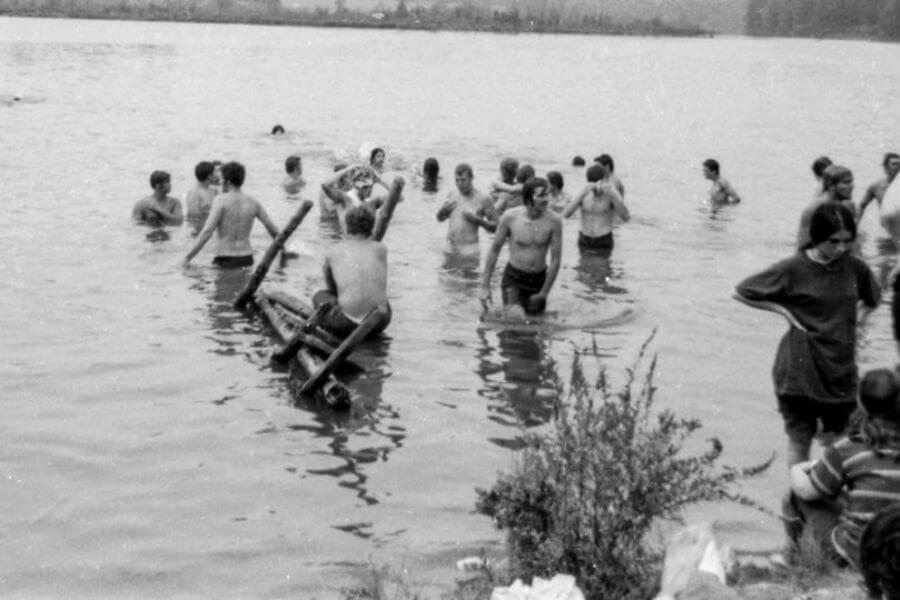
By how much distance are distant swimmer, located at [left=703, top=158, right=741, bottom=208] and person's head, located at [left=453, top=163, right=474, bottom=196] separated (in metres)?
6.87

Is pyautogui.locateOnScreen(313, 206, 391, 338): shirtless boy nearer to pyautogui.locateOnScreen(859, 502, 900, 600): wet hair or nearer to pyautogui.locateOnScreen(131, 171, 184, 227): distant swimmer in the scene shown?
pyautogui.locateOnScreen(131, 171, 184, 227): distant swimmer

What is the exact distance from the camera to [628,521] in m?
6.01

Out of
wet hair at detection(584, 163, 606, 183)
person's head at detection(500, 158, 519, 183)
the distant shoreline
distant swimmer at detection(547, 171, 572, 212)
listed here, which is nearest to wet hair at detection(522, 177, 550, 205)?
wet hair at detection(584, 163, 606, 183)

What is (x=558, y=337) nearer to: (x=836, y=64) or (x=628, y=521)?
(x=628, y=521)

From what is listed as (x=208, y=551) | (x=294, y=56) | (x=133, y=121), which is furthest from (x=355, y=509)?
(x=294, y=56)

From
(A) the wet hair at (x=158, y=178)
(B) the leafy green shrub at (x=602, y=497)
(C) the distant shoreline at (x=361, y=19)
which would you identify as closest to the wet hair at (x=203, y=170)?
(A) the wet hair at (x=158, y=178)

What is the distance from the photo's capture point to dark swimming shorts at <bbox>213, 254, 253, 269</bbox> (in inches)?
591

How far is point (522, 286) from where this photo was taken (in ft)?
42.3

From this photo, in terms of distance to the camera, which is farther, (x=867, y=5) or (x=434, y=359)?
(x=867, y=5)

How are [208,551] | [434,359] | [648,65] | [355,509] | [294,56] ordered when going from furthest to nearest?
1. [648,65]
2. [294,56]
3. [434,359]
4. [355,509]
5. [208,551]

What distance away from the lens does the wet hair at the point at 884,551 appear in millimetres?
3531

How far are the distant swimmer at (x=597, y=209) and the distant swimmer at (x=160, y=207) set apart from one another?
19.2 ft

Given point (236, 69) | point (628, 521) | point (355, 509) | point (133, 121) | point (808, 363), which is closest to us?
point (628, 521)

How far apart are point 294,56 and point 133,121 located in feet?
134
